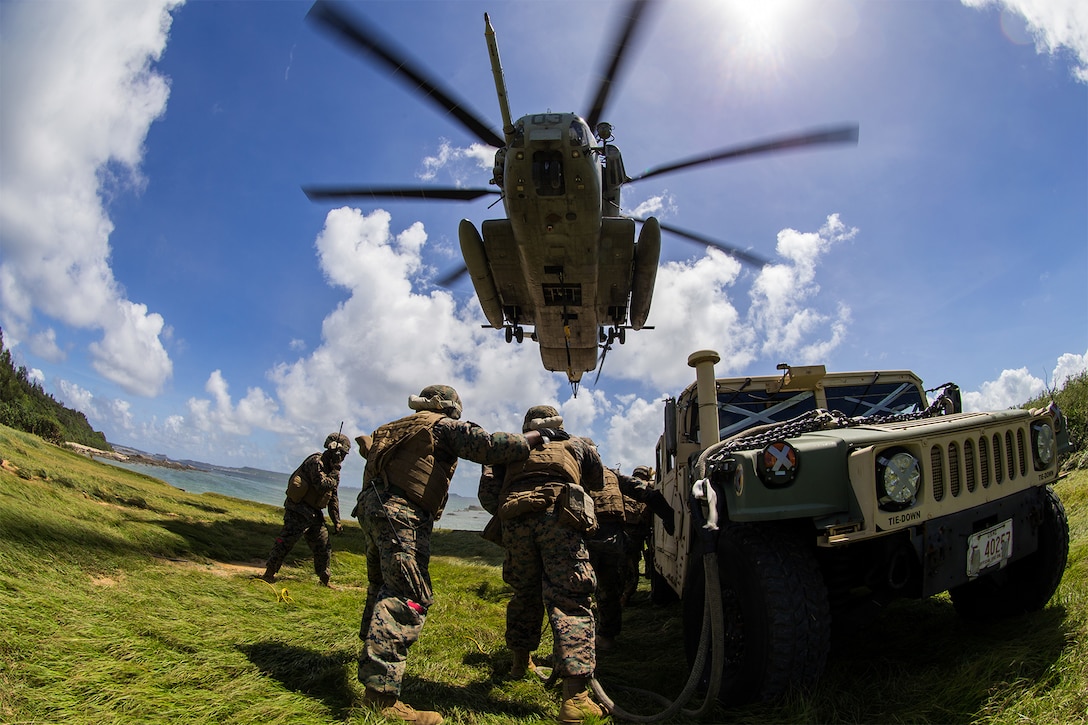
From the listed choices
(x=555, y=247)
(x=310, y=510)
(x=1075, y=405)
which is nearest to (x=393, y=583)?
(x=310, y=510)

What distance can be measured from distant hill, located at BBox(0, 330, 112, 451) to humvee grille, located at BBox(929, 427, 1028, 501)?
19299 millimetres

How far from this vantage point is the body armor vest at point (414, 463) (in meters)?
3.17

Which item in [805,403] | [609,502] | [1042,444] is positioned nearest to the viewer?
[1042,444]

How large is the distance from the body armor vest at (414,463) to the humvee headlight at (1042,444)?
3.15m

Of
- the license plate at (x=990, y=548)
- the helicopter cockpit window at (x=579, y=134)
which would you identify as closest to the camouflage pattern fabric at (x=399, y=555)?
the license plate at (x=990, y=548)

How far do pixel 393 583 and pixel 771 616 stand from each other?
1785 mm

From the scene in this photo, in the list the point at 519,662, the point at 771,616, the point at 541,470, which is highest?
the point at 541,470

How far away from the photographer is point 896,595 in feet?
8.61

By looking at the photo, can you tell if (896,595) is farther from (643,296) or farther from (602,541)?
(643,296)

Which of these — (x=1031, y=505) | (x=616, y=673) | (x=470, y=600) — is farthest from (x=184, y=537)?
(x=1031, y=505)

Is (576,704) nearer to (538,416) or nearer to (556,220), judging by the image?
(538,416)

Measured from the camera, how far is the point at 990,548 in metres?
2.68

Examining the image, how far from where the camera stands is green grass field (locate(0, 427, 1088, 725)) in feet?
7.75

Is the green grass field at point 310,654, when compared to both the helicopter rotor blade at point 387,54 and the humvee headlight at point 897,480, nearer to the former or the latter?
the humvee headlight at point 897,480
